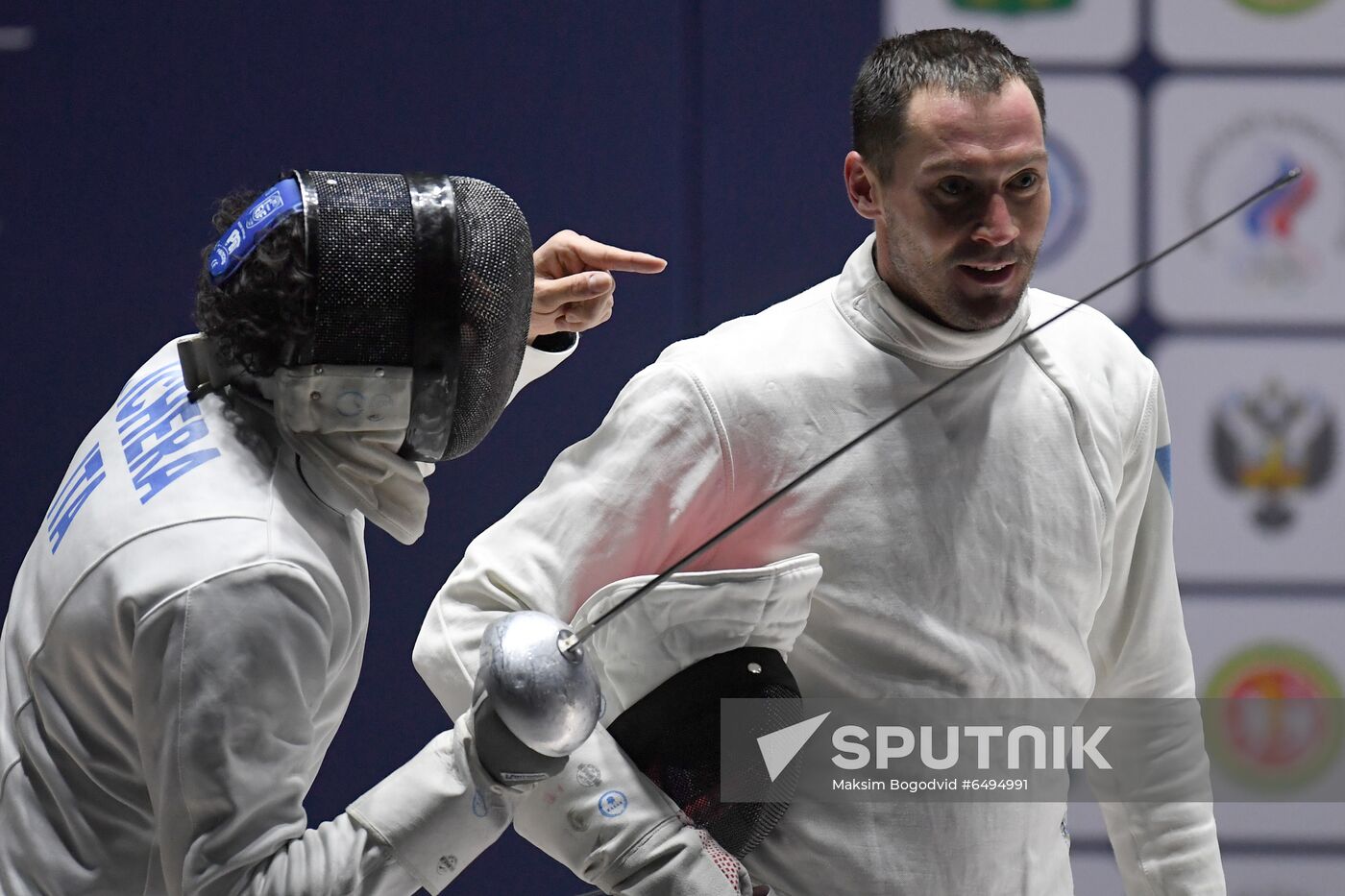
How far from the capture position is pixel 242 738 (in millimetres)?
1024

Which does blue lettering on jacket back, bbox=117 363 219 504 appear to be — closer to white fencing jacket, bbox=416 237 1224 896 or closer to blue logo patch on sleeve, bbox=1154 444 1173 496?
white fencing jacket, bbox=416 237 1224 896

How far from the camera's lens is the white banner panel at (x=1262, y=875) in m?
2.12

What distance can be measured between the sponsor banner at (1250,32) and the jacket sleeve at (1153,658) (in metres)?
0.71

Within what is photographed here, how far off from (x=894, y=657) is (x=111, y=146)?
3.92 ft

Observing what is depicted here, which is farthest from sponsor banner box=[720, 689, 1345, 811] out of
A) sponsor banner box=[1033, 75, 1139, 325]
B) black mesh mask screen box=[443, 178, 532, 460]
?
sponsor banner box=[1033, 75, 1139, 325]

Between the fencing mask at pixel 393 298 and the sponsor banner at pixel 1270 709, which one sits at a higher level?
the fencing mask at pixel 393 298

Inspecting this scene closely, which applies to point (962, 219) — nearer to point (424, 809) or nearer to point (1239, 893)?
point (424, 809)

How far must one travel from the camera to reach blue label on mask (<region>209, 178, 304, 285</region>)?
1100 millimetres

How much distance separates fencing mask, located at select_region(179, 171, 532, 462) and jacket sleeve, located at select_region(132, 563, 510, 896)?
150mm

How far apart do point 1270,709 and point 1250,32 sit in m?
0.90

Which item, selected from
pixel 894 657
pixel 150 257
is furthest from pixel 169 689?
pixel 150 257

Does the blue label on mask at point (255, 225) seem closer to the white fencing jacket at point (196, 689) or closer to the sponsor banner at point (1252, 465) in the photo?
the white fencing jacket at point (196, 689)

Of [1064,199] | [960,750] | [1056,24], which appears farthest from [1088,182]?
[960,750]

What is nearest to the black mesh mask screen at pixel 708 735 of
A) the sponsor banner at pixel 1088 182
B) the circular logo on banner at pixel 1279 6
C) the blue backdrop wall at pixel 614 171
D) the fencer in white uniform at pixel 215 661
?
the fencer in white uniform at pixel 215 661
